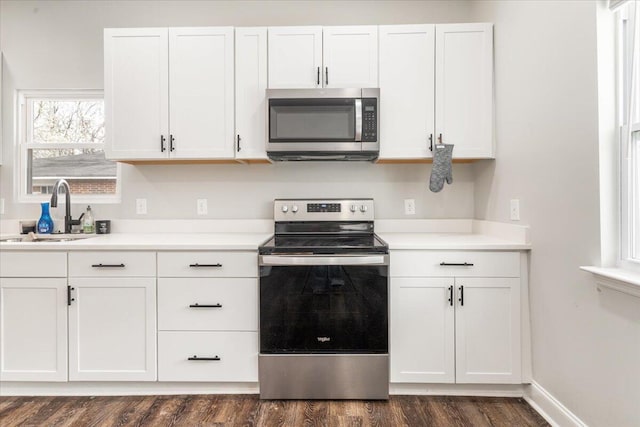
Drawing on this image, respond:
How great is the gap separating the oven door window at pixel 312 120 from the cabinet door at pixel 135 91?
0.74m

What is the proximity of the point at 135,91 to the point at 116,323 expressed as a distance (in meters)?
1.47

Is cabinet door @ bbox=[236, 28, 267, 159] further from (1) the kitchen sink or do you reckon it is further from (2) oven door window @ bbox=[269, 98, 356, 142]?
(1) the kitchen sink

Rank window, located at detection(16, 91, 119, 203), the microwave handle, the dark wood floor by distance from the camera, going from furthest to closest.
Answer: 1. window, located at detection(16, 91, 119, 203)
2. the microwave handle
3. the dark wood floor

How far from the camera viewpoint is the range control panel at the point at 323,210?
267 cm

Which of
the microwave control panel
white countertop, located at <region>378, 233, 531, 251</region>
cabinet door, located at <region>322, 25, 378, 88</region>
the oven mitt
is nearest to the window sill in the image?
white countertop, located at <region>378, 233, 531, 251</region>

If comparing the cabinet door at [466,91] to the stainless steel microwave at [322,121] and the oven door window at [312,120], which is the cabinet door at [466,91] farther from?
the oven door window at [312,120]

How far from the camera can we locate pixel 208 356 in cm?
218

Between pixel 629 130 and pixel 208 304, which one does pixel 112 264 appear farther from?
pixel 629 130

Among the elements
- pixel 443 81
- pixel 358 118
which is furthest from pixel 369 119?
pixel 443 81

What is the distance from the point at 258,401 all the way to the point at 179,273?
849 mm

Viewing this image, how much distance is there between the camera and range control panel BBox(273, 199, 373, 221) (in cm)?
267

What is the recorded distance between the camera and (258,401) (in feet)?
7.04

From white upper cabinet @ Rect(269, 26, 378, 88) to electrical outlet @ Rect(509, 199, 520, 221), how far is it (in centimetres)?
112

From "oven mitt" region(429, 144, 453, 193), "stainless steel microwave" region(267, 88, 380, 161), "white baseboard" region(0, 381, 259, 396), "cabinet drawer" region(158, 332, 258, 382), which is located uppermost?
"stainless steel microwave" region(267, 88, 380, 161)
